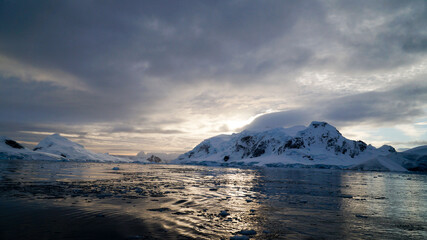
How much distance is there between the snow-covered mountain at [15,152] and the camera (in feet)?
416

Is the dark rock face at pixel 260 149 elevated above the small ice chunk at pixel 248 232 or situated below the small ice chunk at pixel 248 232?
above

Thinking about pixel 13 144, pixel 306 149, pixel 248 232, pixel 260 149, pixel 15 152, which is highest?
pixel 306 149

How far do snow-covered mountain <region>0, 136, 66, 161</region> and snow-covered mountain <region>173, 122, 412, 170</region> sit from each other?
11145 centimetres

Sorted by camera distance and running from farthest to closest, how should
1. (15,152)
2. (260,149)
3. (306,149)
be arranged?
(260,149) < (15,152) < (306,149)

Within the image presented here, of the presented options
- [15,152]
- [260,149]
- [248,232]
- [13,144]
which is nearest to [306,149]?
[260,149]

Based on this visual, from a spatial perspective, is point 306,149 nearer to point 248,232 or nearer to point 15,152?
point 248,232

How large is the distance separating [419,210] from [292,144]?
5061 inches

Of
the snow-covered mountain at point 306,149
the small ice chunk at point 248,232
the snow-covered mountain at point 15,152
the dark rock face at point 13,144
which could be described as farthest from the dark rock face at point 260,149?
the dark rock face at point 13,144

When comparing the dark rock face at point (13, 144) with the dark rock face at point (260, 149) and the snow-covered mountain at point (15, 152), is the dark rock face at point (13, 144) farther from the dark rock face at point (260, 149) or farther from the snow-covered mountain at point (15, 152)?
the dark rock face at point (260, 149)

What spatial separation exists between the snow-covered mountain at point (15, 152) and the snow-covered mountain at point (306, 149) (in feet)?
366

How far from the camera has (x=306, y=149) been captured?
131000mm

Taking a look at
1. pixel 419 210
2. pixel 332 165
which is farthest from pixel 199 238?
pixel 332 165

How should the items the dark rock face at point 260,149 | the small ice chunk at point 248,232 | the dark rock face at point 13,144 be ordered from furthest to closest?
1. the dark rock face at point 260,149
2. the dark rock face at point 13,144
3. the small ice chunk at point 248,232

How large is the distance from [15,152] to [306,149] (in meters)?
181
